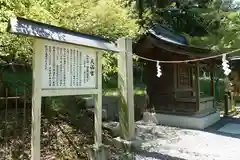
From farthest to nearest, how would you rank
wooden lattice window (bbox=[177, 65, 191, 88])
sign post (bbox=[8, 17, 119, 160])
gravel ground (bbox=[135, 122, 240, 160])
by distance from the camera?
wooden lattice window (bbox=[177, 65, 191, 88]) < gravel ground (bbox=[135, 122, 240, 160]) < sign post (bbox=[8, 17, 119, 160])

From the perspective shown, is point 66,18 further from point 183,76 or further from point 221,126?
point 221,126

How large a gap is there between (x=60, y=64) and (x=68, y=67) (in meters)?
0.18

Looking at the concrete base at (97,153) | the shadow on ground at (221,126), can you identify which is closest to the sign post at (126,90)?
the concrete base at (97,153)

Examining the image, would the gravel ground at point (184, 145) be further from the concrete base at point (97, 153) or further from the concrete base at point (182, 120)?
the concrete base at point (97, 153)

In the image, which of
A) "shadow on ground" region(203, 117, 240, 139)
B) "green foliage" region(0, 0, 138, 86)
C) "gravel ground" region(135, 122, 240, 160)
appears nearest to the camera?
"green foliage" region(0, 0, 138, 86)

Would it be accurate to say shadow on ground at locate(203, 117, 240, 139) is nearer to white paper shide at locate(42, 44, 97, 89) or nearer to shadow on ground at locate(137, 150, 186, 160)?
shadow on ground at locate(137, 150, 186, 160)

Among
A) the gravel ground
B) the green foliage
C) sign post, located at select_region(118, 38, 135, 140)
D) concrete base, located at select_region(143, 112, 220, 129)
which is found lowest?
the gravel ground

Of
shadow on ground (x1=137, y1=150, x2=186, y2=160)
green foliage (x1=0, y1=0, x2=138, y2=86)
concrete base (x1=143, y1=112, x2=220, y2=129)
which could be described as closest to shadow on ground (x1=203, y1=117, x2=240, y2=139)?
concrete base (x1=143, y1=112, x2=220, y2=129)

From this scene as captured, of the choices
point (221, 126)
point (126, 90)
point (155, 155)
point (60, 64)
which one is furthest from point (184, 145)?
point (60, 64)

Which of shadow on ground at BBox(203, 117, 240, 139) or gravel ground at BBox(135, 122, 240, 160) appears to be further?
shadow on ground at BBox(203, 117, 240, 139)

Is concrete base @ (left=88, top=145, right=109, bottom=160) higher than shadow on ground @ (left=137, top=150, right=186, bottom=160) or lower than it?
higher

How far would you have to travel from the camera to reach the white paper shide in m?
4.47

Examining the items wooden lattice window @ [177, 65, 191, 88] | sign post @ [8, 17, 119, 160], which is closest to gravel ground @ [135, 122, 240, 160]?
sign post @ [8, 17, 119, 160]

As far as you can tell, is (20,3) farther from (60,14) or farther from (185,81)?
(185,81)
